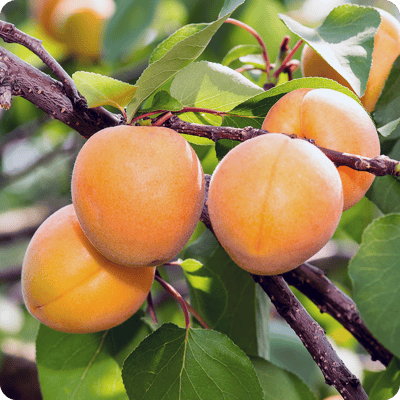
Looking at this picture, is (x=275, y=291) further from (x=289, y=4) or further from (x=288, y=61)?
(x=289, y=4)

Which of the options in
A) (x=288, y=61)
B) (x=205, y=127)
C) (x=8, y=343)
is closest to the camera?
(x=205, y=127)

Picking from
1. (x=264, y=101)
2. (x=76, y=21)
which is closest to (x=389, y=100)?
(x=264, y=101)

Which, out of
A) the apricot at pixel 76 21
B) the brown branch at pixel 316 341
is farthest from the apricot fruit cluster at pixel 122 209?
the apricot at pixel 76 21

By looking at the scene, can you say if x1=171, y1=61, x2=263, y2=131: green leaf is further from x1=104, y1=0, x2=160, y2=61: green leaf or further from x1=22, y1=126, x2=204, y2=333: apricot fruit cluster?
x1=104, y1=0, x2=160, y2=61: green leaf

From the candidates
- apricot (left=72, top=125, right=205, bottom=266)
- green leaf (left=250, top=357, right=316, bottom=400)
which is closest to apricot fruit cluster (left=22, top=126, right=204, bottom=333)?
apricot (left=72, top=125, right=205, bottom=266)

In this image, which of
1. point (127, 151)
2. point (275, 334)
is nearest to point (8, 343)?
point (275, 334)

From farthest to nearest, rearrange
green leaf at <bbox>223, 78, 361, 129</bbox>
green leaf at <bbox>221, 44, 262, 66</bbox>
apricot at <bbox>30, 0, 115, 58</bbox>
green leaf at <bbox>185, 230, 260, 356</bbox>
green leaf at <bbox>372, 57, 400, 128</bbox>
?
1. apricot at <bbox>30, 0, 115, 58</bbox>
2. green leaf at <bbox>221, 44, 262, 66</bbox>
3. green leaf at <bbox>185, 230, 260, 356</bbox>
4. green leaf at <bbox>372, 57, 400, 128</bbox>
5. green leaf at <bbox>223, 78, 361, 129</bbox>

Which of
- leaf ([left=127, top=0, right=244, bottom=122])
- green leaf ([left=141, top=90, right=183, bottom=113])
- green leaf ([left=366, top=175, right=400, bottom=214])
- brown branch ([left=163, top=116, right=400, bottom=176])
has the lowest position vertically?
green leaf ([left=366, top=175, right=400, bottom=214])
